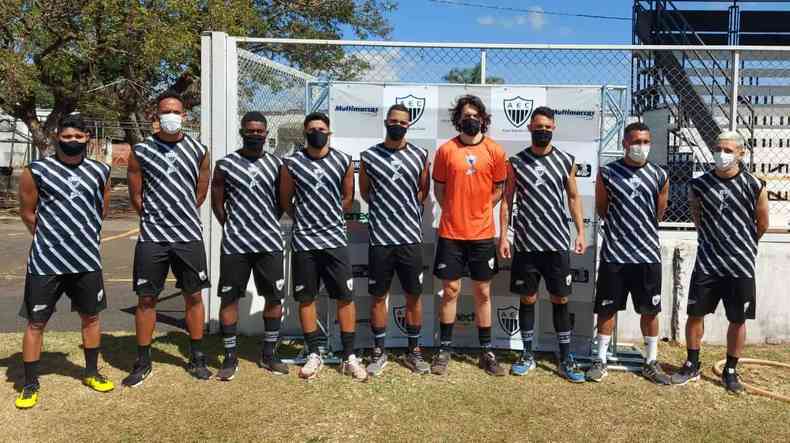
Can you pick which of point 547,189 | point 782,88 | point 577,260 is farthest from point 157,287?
point 782,88

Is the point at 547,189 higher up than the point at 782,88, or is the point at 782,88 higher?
the point at 782,88

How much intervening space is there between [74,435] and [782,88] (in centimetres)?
1078

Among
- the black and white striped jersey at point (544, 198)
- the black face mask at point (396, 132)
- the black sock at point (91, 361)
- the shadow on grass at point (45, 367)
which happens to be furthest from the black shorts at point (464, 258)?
the shadow on grass at point (45, 367)

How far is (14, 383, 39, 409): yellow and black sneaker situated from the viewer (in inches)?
164

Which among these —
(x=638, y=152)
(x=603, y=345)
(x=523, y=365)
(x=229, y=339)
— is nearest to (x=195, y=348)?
(x=229, y=339)

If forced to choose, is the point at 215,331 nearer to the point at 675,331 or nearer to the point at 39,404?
the point at 39,404

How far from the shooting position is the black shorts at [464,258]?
478 centimetres

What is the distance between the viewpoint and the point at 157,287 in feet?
14.9

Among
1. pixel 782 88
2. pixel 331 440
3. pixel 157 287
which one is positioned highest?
pixel 782 88

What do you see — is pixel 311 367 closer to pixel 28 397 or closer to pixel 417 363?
pixel 417 363

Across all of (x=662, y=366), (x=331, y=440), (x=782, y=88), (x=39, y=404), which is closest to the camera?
(x=331, y=440)

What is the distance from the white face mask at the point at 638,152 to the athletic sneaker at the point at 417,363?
225 cm

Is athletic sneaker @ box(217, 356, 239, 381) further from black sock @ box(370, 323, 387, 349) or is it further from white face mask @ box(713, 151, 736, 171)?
white face mask @ box(713, 151, 736, 171)

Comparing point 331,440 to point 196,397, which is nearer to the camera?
point 331,440
